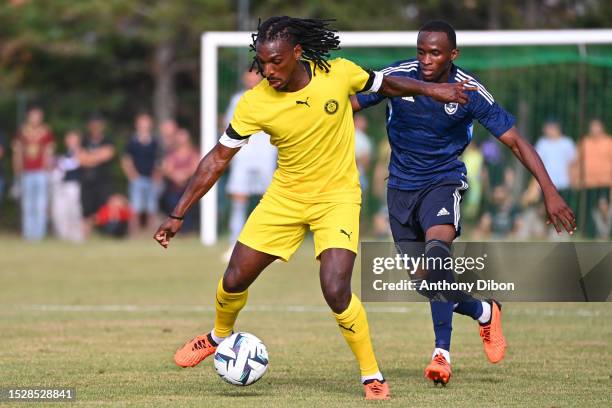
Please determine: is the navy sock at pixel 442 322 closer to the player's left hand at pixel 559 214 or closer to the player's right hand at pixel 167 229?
the player's left hand at pixel 559 214

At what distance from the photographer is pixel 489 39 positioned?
17250 mm

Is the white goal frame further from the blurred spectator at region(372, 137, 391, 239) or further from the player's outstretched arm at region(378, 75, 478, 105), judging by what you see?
the player's outstretched arm at region(378, 75, 478, 105)

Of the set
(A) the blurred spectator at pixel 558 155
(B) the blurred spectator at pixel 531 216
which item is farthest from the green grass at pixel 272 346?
(B) the blurred spectator at pixel 531 216

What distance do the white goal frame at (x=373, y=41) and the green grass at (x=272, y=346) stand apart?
228 centimetres

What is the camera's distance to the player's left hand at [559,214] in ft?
25.4

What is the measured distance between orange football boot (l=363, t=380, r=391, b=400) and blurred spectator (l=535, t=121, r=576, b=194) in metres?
13.0

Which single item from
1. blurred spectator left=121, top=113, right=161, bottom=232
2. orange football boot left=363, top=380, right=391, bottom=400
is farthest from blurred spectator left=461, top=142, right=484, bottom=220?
orange football boot left=363, top=380, right=391, bottom=400

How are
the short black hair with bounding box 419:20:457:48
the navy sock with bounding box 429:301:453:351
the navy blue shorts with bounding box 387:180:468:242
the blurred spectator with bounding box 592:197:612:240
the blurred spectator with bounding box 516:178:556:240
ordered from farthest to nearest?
1. the blurred spectator with bounding box 516:178:556:240
2. the blurred spectator with bounding box 592:197:612:240
3. the navy blue shorts with bounding box 387:180:468:242
4. the short black hair with bounding box 419:20:457:48
5. the navy sock with bounding box 429:301:453:351

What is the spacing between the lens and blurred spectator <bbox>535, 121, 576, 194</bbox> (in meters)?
20.2

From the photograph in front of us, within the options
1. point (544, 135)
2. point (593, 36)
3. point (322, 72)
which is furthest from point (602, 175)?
point (322, 72)

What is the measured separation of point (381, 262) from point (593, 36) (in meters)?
8.82

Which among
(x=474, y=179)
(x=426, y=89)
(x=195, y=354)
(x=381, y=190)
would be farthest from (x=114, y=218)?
(x=426, y=89)

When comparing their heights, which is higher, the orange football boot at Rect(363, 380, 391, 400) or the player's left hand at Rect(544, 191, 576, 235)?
the player's left hand at Rect(544, 191, 576, 235)

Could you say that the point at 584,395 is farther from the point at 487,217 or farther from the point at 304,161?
the point at 487,217
